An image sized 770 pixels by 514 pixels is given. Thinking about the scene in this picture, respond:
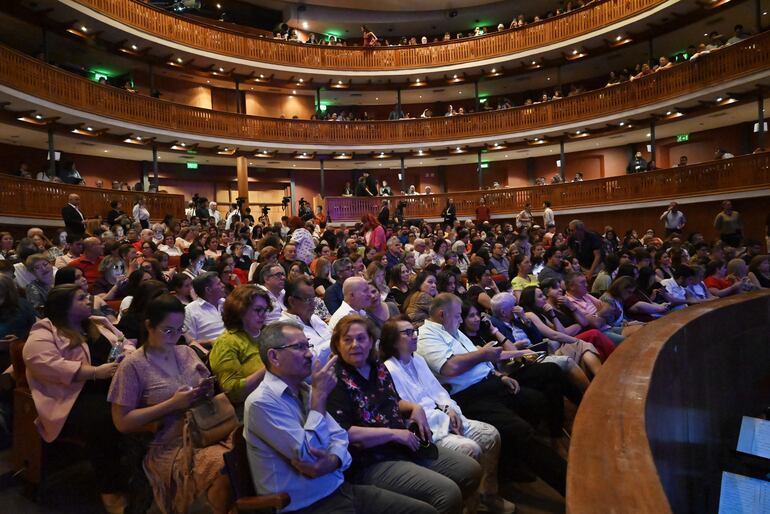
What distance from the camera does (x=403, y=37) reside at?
24.2 meters

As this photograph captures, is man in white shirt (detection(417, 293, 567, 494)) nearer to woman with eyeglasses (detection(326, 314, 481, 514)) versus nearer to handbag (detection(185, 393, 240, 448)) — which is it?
woman with eyeglasses (detection(326, 314, 481, 514))

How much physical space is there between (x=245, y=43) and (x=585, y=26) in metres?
11.8

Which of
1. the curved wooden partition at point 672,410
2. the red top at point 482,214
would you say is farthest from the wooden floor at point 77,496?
the red top at point 482,214

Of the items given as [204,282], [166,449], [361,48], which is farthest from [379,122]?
[166,449]

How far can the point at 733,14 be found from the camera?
Result: 1680cm

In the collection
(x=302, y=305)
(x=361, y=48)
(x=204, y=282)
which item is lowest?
(x=302, y=305)

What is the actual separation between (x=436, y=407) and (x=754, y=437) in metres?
2.34

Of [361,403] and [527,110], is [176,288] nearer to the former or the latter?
[361,403]

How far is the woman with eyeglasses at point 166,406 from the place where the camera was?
2705 millimetres

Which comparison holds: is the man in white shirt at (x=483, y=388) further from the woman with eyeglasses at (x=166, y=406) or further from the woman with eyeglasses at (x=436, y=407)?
the woman with eyeglasses at (x=166, y=406)

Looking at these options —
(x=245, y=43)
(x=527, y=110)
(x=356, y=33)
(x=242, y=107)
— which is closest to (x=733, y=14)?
(x=527, y=110)

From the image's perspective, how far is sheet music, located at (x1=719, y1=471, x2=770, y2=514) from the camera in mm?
3109

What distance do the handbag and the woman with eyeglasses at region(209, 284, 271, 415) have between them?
0.12 m

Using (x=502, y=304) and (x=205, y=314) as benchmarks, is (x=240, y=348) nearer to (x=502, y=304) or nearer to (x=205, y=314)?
(x=205, y=314)
